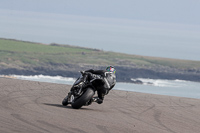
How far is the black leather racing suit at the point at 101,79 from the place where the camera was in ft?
44.8

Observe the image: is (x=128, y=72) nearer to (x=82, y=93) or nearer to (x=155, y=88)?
(x=155, y=88)

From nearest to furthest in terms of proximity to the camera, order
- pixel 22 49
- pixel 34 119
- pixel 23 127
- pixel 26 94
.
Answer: pixel 23 127
pixel 34 119
pixel 26 94
pixel 22 49

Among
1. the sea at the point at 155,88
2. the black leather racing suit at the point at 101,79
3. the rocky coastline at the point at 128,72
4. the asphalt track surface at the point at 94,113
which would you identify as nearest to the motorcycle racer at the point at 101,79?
the black leather racing suit at the point at 101,79

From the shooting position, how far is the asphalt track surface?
10258 mm

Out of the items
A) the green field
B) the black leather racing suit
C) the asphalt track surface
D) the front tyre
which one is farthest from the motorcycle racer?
the green field

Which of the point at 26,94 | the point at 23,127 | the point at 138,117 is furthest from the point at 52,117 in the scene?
Result: the point at 26,94

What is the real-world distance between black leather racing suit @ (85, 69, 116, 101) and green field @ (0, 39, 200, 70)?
10123 cm

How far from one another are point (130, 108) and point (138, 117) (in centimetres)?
206

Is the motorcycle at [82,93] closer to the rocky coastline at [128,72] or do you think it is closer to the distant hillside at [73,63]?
the distant hillside at [73,63]

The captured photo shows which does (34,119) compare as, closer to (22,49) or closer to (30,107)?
(30,107)

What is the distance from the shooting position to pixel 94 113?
13.1 metres

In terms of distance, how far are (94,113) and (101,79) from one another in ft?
3.37

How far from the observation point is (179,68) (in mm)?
138750

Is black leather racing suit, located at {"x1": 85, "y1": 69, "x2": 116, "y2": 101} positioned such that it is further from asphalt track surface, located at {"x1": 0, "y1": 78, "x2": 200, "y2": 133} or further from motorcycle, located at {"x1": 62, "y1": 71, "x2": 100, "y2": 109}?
asphalt track surface, located at {"x1": 0, "y1": 78, "x2": 200, "y2": 133}
